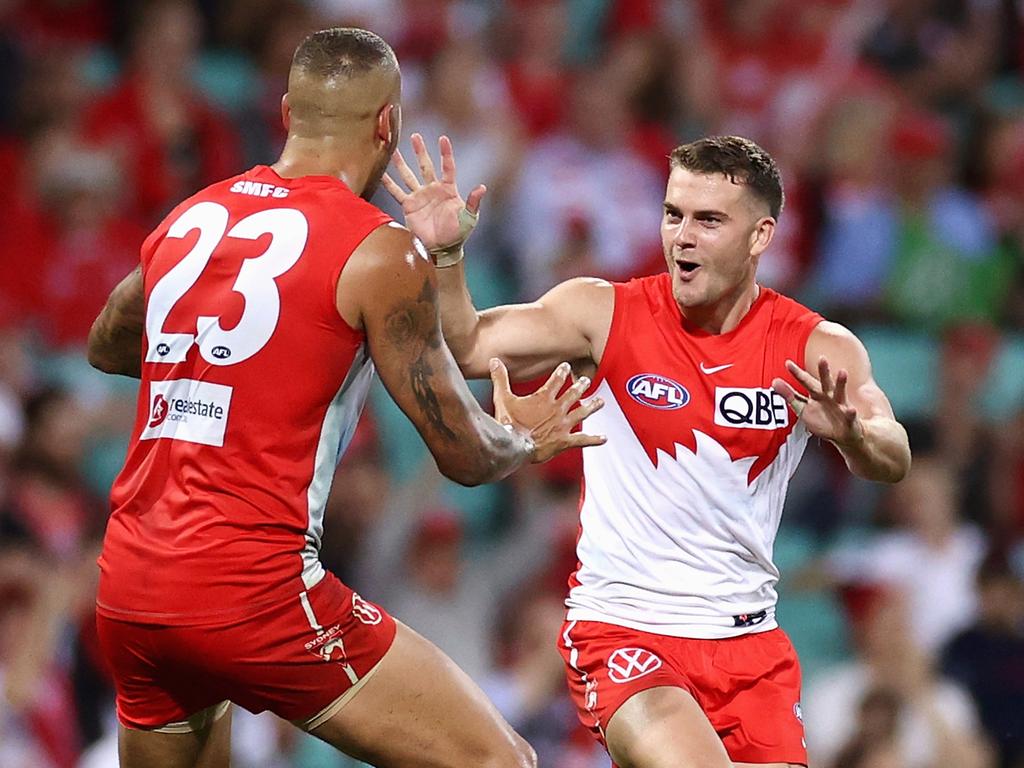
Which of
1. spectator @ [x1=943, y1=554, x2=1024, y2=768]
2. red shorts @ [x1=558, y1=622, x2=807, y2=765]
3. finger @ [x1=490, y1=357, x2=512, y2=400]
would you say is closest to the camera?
finger @ [x1=490, y1=357, x2=512, y2=400]

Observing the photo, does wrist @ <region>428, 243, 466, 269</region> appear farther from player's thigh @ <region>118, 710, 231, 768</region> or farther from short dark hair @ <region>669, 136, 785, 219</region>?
player's thigh @ <region>118, 710, 231, 768</region>

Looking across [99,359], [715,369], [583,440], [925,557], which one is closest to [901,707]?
→ [925,557]

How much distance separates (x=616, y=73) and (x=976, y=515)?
12.1ft

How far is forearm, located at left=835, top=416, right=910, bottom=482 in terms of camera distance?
505 centimetres

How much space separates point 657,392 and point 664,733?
3.59 feet

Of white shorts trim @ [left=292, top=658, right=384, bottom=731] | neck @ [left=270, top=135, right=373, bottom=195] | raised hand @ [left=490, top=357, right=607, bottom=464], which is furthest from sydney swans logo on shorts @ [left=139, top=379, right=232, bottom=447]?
raised hand @ [left=490, top=357, right=607, bottom=464]

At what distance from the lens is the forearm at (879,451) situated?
505 centimetres

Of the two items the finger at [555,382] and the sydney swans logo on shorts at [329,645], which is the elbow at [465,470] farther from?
the sydney swans logo on shorts at [329,645]

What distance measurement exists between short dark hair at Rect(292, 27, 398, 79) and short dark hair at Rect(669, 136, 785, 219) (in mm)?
1233

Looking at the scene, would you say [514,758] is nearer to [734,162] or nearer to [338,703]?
[338,703]

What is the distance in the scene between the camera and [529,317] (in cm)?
545

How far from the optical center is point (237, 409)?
4.35 m

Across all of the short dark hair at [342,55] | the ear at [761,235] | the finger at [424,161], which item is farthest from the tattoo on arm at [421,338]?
the ear at [761,235]

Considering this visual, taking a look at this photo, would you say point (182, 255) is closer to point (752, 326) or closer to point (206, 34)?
point (752, 326)
